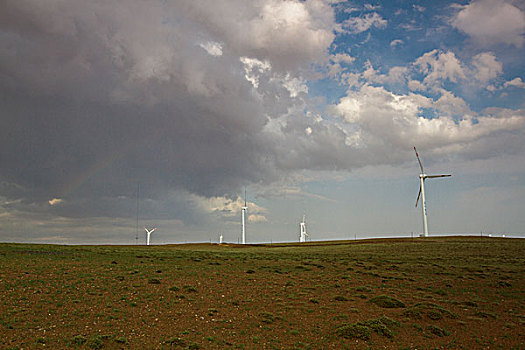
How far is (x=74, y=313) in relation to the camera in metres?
29.3

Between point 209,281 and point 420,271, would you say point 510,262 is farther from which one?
point 209,281

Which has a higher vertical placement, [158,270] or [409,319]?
[158,270]

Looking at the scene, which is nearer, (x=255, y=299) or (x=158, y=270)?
(x=255, y=299)

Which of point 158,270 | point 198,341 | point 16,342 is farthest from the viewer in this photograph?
point 158,270

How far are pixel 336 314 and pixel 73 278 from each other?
27.5 metres

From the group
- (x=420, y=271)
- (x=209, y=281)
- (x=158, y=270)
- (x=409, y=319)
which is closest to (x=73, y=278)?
(x=158, y=270)

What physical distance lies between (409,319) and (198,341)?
1870cm

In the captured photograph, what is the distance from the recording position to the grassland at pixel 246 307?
87.2ft

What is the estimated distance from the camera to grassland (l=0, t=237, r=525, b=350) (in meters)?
26.6

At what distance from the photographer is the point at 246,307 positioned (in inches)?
1340

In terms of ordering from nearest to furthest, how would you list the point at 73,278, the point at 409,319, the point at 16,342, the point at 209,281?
the point at 16,342 → the point at 409,319 → the point at 73,278 → the point at 209,281

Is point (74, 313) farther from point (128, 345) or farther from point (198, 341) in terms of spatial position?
point (198, 341)

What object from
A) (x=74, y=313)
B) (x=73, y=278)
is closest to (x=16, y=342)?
(x=74, y=313)

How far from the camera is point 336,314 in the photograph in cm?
3328
